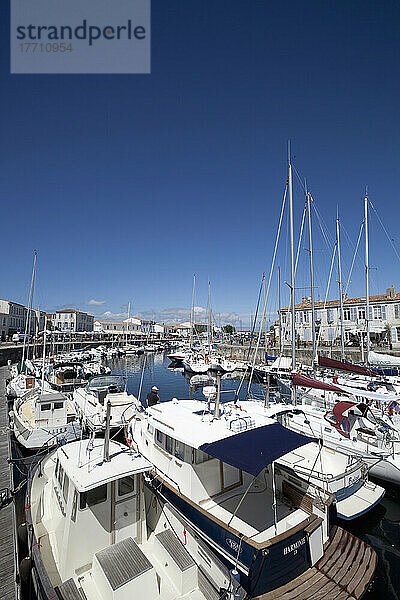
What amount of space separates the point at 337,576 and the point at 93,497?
473 cm

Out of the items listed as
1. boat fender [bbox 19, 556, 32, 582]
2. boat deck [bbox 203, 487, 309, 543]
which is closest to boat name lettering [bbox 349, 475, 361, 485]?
boat deck [bbox 203, 487, 309, 543]

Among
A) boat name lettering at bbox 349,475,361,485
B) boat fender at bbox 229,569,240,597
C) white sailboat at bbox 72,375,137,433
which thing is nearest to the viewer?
boat fender at bbox 229,569,240,597

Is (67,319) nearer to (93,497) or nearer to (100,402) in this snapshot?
(100,402)

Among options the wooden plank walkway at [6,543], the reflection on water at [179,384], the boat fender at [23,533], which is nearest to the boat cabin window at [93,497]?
the wooden plank walkway at [6,543]

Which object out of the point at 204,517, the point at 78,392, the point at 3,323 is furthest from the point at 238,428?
the point at 3,323

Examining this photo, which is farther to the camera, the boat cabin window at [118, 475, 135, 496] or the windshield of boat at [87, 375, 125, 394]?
the windshield of boat at [87, 375, 125, 394]

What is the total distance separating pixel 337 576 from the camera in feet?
18.3

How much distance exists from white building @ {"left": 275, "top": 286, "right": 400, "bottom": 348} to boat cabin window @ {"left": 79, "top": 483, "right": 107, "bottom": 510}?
39.0 m

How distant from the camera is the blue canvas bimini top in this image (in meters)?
5.56

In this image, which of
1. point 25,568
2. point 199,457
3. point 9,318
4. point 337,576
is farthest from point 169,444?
point 9,318

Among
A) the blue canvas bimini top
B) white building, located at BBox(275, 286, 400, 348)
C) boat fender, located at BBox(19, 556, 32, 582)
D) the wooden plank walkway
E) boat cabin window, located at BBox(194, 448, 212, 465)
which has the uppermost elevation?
white building, located at BBox(275, 286, 400, 348)

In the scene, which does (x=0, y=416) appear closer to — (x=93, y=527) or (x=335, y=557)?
(x=93, y=527)

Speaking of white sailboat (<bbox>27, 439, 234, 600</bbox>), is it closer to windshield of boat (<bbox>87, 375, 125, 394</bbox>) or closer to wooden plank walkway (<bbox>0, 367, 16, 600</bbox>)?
wooden plank walkway (<bbox>0, 367, 16, 600</bbox>)

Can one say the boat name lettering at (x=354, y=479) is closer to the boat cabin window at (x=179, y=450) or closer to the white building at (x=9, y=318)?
the boat cabin window at (x=179, y=450)
